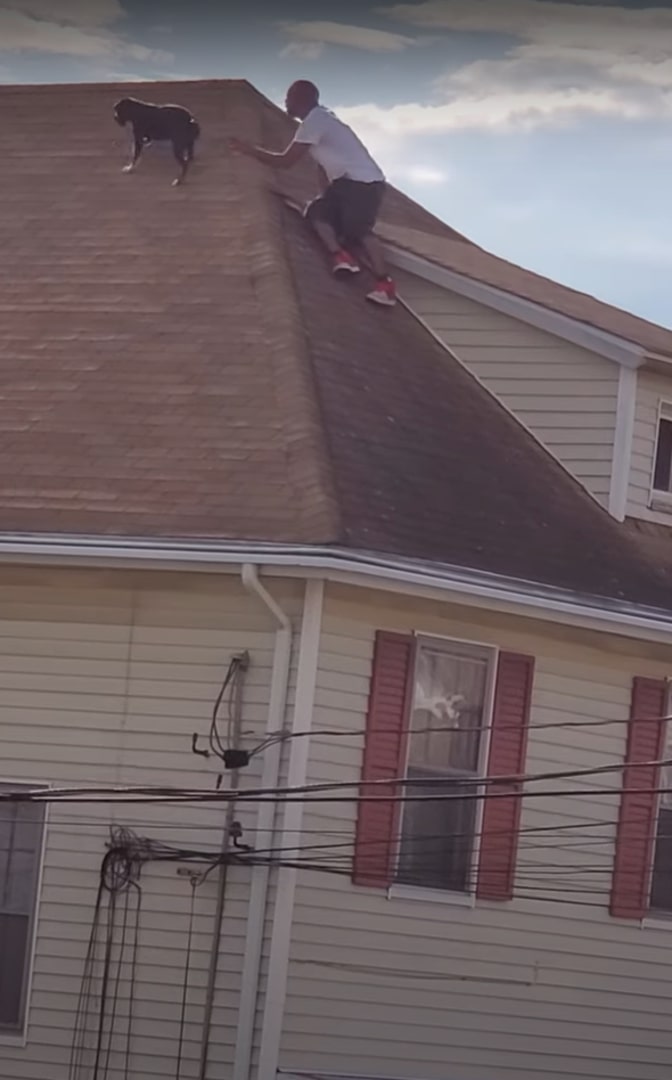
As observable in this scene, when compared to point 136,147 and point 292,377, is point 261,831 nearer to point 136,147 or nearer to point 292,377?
point 292,377

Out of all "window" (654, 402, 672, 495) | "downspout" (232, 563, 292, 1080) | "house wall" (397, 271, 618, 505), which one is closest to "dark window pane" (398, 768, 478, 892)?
"downspout" (232, 563, 292, 1080)

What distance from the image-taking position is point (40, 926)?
478 inches

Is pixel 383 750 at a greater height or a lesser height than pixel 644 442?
lesser

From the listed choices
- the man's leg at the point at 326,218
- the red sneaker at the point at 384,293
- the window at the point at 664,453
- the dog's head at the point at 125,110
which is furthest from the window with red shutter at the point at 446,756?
the dog's head at the point at 125,110

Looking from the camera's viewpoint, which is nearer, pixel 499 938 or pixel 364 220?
pixel 499 938

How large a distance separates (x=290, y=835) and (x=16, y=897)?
6.07ft

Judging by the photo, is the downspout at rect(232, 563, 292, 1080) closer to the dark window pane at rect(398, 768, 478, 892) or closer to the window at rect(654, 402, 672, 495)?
the dark window pane at rect(398, 768, 478, 892)

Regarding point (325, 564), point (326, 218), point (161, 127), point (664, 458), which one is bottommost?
point (325, 564)

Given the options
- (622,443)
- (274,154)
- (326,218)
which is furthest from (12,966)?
(274,154)

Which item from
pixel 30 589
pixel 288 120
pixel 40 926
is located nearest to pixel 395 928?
pixel 40 926

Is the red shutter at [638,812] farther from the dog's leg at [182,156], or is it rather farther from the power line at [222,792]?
the dog's leg at [182,156]

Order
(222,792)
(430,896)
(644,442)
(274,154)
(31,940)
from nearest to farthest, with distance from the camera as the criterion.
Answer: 1. (222,792)
2. (31,940)
3. (430,896)
4. (644,442)
5. (274,154)

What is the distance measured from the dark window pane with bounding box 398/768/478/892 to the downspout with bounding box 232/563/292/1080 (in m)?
1.08

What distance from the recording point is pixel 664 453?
1490cm
